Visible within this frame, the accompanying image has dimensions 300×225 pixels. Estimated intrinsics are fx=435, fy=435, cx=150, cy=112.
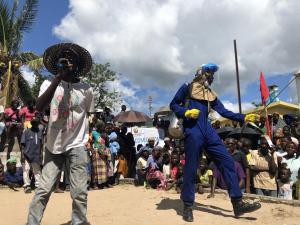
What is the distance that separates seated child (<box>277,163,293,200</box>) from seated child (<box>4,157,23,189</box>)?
5130 millimetres

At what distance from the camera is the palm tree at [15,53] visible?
16484 millimetres

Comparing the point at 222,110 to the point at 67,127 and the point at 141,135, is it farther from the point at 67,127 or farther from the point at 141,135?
the point at 141,135

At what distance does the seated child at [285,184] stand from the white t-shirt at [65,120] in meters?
4.34

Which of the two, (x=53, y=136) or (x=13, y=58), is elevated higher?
(x=13, y=58)

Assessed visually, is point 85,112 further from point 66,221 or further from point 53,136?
point 66,221

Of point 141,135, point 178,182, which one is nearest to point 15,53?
point 141,135

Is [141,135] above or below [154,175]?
above

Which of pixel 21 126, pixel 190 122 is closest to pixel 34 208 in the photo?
pixel 190 122

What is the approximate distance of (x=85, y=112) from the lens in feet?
15.0

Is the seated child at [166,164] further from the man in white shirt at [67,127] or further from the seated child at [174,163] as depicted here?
the man in white shirt at [67,127]

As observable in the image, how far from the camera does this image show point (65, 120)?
444cm

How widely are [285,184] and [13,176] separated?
5.35 meters

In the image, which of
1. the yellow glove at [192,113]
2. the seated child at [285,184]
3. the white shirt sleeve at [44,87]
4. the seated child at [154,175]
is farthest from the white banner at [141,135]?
the white shirt sleeve at [44,87]

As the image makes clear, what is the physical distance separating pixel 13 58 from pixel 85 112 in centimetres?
1418
